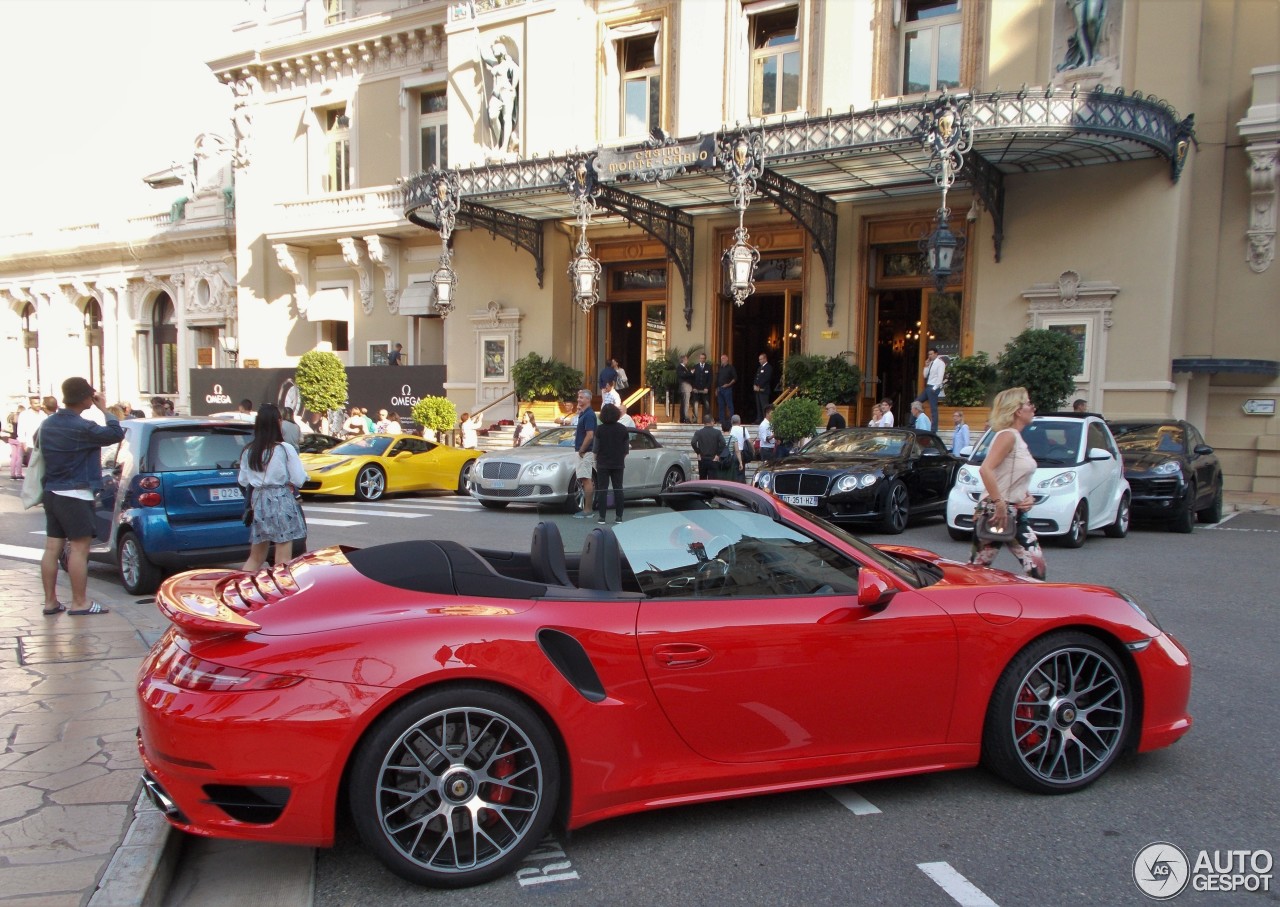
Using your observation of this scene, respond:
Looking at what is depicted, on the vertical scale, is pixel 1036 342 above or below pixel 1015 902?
above

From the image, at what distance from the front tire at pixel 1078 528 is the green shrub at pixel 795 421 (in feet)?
24.6

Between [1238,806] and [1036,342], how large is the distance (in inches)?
592

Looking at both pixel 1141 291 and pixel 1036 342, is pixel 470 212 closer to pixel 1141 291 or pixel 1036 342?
pixel 1036 342

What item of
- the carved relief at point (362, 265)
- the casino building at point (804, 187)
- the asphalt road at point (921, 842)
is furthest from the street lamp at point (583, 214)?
the asphalt road at point (921, 842)

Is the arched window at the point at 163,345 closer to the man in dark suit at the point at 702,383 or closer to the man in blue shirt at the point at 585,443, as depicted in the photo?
the man in dark suit at the point at 702,383

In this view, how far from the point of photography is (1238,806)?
12.3 ft

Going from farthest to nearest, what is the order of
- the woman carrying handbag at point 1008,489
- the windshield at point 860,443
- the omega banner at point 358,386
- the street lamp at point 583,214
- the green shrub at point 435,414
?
→ the omega banner at point 358,386 < the green shrub at point 435,414 < the street lamp at point 583,214 < the windshield at point 860,443 < the woman carrying handbag at point 1008,489

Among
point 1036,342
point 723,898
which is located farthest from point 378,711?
point 1036,342

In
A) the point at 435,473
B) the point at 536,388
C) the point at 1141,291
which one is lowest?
the point at 435,473

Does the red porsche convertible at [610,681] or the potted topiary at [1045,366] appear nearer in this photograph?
the red porsche convertible at [610,681]

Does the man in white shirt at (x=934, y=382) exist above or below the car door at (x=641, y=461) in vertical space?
above

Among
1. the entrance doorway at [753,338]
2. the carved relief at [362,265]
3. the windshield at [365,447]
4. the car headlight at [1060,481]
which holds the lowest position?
the windshield at [365,447]

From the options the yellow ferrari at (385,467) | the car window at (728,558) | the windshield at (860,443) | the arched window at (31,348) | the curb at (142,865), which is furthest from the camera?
the arched window at (31,348)

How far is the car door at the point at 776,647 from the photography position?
339 cm
